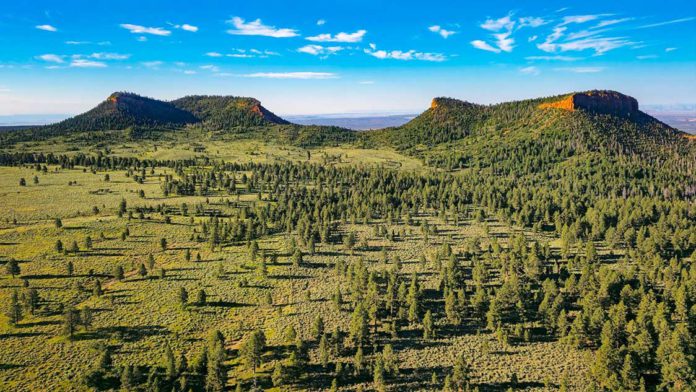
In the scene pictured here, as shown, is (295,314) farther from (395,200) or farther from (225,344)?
(395,200)

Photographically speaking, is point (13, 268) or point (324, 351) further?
point (13, 268)

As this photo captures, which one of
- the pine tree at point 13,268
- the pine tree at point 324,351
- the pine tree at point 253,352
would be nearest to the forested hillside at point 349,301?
the pine tree at point 324,351

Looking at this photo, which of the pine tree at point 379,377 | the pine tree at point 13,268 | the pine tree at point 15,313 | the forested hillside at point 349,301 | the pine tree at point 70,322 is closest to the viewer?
the pine tree at point 379,377

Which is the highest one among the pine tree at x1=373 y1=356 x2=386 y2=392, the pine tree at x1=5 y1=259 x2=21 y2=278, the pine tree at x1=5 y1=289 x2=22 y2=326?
the pine tree at x1=5 y1=259 x2=21 y2=278

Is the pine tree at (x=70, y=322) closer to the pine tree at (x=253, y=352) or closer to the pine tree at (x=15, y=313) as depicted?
the pine tree at (x=15, y=313)

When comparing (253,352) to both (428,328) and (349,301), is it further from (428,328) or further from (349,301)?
(428,328)

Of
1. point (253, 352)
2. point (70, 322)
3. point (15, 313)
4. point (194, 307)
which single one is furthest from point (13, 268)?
point (253, 352)

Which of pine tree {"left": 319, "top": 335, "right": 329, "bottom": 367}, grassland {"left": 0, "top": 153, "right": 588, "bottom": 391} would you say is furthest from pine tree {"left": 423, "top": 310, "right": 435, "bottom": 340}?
pine tree {"left": 319, "top": 335, "right": 329, "bottom": 367}

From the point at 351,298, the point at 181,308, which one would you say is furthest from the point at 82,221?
the point at 351,298

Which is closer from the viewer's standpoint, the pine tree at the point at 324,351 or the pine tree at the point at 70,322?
the pine tree at the point at 324,351

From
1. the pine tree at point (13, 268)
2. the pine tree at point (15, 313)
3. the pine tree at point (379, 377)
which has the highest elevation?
the pine tree at point (13, 268)

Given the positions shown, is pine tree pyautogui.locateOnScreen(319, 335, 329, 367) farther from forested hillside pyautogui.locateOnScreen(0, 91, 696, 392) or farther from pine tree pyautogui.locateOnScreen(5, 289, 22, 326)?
pine tree pyautogui.locateOnScreen(5, 289, 22, 326)
